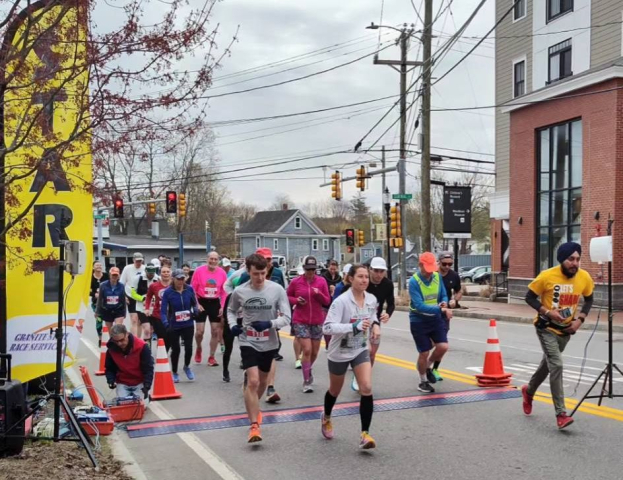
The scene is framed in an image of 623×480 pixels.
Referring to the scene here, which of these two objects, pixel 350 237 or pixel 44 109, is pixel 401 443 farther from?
pixel 350 237

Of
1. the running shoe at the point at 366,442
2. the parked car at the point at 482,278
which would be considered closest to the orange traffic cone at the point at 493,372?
the running shoe at the point at 366,442

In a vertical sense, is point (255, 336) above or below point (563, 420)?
above

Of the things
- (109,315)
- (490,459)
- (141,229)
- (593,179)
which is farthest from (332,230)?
(490,459)

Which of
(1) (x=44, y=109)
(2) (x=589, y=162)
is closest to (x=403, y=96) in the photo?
(2) (x=589, y=162)

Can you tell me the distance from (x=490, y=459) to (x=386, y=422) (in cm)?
168

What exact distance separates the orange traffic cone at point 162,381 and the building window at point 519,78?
87.7 feet

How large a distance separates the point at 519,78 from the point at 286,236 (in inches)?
2107

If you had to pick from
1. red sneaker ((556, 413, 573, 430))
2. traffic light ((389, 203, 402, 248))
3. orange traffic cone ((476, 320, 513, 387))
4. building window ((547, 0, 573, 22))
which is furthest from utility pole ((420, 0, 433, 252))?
red sneaker ((556, 413, 573, 430))

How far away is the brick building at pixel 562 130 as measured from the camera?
22078mm

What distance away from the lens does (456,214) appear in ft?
96.1

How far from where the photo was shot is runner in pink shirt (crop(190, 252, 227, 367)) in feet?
39.8

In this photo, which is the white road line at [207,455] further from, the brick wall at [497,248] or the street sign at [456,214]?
the brick wall at [497,248]

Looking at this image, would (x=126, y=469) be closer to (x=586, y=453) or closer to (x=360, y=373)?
(x=360, y=373)

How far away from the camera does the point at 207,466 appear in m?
6.25
